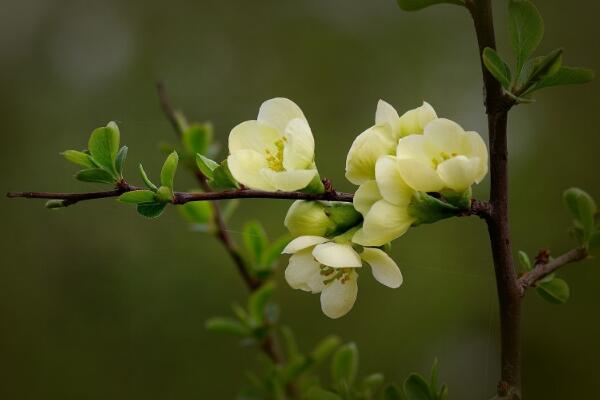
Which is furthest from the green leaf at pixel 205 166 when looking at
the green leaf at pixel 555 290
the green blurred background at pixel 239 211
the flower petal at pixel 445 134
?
the green blurred background at pixel 239 211

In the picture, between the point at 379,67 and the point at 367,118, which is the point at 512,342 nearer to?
the point at 367,118

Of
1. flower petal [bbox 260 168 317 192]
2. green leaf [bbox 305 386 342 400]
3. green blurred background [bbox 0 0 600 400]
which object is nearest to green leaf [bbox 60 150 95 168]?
flower petal [bbox 260 168 317 192]

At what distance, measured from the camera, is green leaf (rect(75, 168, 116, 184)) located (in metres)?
0.40

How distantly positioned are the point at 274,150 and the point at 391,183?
0.09 meters

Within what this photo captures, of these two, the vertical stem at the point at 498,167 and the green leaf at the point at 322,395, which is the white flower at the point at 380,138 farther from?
the green leaf at the point at 322,395

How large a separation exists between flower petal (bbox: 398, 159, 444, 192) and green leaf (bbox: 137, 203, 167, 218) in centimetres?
14

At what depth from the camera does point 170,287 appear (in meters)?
1.43

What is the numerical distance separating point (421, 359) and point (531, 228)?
1.64ft

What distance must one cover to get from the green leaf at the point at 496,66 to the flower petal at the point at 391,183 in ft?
0.23

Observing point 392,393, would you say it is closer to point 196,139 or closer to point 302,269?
point 302,269

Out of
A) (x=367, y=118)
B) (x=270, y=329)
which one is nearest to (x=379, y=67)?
(x=367, y=118)

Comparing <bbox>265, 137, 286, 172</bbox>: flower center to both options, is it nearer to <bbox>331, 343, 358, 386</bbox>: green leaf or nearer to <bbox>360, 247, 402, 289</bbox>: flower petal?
<bbox>360, 247, 402, 289</bbox>: flower petal

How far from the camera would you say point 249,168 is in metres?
0.40

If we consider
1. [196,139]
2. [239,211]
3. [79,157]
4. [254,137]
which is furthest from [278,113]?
[239,211]
